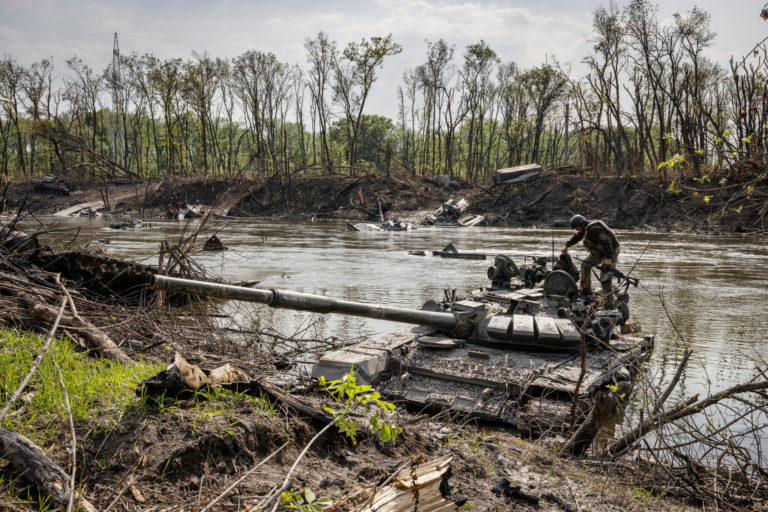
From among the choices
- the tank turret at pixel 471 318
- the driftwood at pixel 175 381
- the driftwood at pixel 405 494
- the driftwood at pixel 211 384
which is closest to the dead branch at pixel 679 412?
the driftwood at pixel 405 494

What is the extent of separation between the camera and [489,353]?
7410 millimetres

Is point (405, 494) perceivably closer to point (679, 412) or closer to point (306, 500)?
point (306, 500)

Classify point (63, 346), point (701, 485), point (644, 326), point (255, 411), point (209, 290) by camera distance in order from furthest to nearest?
point (644, 326)
point (63, 346)
point (209, 290)
point (701, 485)
point (255, 411)

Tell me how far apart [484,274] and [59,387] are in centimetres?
1472

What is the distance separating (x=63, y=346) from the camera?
524 centimetres

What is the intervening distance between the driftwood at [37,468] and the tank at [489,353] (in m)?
1.97

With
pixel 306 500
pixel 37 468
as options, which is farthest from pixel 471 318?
pixel 37 468

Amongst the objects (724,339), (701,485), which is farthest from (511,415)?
(724,339)

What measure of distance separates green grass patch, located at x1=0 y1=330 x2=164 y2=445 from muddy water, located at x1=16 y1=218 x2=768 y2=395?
370cm

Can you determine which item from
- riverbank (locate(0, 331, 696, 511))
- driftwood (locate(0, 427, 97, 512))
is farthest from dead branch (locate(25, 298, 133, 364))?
driftwood (locate(0, 427, 97, 512))

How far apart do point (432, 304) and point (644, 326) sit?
216 inches

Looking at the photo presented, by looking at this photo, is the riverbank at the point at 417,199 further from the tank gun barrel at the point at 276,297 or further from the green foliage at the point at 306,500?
the green foliage at the point at 306,500

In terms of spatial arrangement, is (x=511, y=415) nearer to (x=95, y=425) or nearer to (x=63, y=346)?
(x=95, y=425)

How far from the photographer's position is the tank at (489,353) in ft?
18.5
